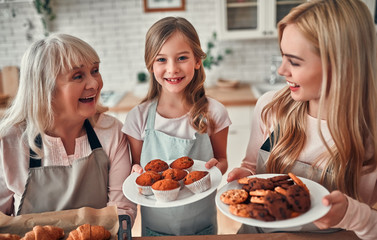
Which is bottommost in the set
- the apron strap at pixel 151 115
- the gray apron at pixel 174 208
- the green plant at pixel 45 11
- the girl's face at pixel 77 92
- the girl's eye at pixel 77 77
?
the gray apron at pixel 174 208

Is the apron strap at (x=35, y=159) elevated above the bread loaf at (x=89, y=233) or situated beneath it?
elevated above

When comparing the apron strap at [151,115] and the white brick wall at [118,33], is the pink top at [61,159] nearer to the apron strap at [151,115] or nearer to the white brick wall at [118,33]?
the apron strap at [151,115]

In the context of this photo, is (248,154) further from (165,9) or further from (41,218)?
(165,9)

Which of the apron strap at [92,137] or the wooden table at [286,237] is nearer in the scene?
the wooden table at [286,237]

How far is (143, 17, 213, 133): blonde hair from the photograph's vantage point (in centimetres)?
162

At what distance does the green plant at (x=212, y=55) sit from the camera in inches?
154

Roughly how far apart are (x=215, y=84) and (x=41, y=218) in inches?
123

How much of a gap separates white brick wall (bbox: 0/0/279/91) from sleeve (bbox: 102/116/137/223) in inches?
102

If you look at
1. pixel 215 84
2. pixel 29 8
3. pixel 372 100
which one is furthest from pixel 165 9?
pixel 372 100

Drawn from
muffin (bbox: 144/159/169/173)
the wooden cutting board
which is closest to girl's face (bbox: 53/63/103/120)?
muffin (bbox: 144/159/169/173)

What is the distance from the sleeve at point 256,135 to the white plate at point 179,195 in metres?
0.24

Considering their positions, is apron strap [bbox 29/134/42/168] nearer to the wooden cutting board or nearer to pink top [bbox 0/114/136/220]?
pink top [bbox 0/114/136/220]

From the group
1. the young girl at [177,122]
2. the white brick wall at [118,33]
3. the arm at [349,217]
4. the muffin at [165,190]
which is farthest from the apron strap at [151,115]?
the white brick wall at [118,33]

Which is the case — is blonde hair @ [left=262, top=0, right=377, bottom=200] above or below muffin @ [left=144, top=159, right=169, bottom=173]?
above
